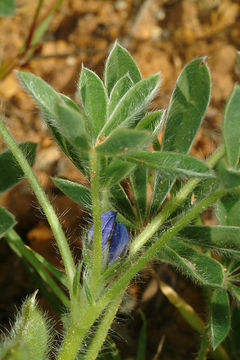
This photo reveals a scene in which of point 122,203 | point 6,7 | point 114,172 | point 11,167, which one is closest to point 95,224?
point 114,172

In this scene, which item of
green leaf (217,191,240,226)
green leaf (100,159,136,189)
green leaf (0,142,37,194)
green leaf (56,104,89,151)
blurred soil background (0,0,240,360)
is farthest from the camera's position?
blurred soil background (0,0,240,360)

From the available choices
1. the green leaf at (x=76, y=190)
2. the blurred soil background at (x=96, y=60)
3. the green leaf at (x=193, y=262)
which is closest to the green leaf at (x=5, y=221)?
the green leaf at (x=76, y=190)

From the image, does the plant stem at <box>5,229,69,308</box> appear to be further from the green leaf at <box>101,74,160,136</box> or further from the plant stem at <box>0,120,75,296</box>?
the green leaf at <box>101,74,160,136</box>

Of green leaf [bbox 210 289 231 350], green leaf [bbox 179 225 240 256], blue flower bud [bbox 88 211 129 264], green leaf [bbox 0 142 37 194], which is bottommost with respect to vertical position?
green leaf [bbox 210 289 231 350]

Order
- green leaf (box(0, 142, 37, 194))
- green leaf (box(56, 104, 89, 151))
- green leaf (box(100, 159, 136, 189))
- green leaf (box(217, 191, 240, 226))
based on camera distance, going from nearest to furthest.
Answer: green leaf (box(56, 104, 89, 151)), green leaf (box(100, 159, 136, 189)), green leaf (box(217, 191, 240, 226)), green leaf (box(0, 142, 37, 194))

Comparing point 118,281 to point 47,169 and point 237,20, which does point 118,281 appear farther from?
point 237,20

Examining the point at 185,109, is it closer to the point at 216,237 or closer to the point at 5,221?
the point at 216,237

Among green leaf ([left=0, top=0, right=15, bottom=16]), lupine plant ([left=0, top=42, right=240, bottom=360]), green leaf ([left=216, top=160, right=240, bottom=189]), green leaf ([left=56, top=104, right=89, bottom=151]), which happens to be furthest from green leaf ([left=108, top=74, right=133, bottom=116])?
green leaf ([left=0, top=0, right=15, bottom=16])
